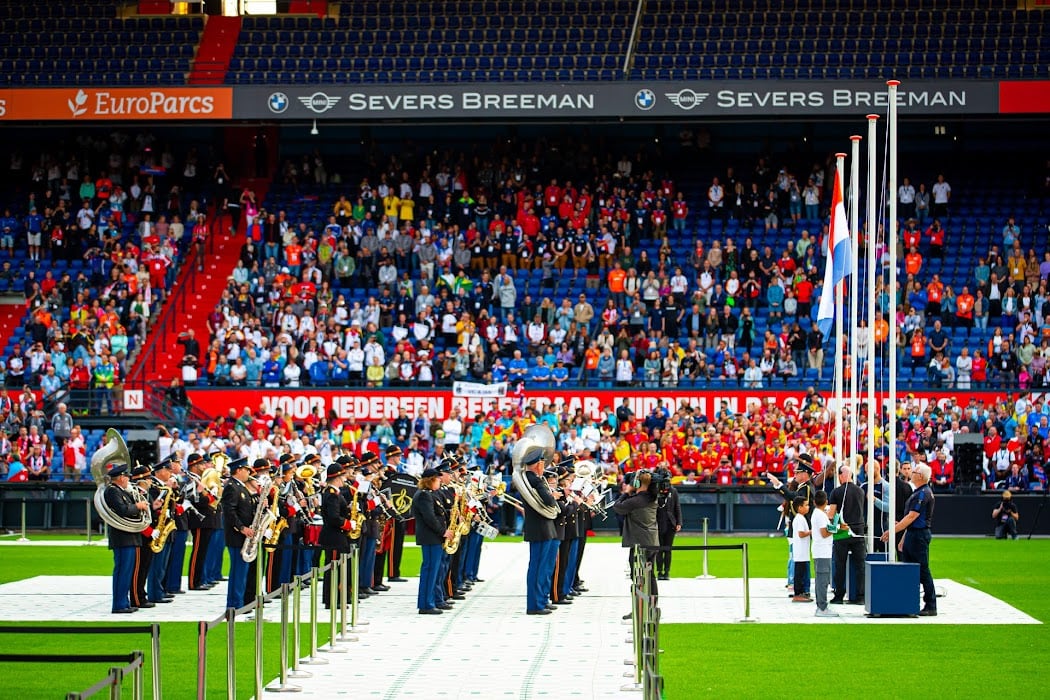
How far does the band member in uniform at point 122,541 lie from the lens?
727 inches

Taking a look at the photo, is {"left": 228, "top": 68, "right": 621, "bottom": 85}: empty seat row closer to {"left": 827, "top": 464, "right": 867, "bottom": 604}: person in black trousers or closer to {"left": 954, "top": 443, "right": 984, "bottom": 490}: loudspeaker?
{"left": 954, "top": 443, "right": 984, "bottom": 490}: loudspeaker

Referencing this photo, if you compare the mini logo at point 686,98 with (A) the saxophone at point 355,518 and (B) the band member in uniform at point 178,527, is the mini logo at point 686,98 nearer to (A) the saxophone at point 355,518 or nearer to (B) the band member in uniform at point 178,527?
(B) the band member in uniform at point 178,527

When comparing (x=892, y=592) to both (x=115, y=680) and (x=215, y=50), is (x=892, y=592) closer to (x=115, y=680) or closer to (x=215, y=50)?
(x=115, y=680)

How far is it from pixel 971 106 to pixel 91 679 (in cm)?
3135

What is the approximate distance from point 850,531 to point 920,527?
131cm

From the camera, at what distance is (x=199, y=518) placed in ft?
68.1

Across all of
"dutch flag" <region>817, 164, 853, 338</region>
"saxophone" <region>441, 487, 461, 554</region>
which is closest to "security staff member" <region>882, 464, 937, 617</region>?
"dutch flag" <region>817, 164, 853, 338</region>

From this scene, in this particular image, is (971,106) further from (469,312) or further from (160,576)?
(160,576)


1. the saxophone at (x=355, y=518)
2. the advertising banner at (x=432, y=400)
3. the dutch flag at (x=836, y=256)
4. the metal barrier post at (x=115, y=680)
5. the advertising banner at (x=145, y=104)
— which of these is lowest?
the metal barrier post at (x=115, y=680)

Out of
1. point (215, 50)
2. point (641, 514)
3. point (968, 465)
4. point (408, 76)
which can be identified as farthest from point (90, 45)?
point (641, 514)

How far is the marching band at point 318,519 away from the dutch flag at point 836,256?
15.1 feet

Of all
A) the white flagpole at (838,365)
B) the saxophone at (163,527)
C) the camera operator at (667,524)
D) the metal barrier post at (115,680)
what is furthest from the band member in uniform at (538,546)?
the metal barrier post at (115,680)

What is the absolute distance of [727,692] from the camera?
13.1 metres

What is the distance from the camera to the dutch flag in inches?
877
